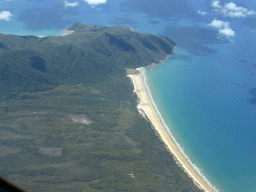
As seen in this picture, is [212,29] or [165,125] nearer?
[165,125]

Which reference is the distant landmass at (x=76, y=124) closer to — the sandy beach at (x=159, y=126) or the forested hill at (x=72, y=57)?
the forested hill at (x=72, y=57)

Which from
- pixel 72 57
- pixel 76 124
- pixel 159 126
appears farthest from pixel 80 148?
pixel 72 57

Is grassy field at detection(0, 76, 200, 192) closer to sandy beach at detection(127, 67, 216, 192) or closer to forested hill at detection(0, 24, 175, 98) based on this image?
sandy beach at detection(127, 67, 216, 192)

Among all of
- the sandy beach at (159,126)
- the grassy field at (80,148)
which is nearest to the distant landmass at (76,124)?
the grassy field at (80,148)

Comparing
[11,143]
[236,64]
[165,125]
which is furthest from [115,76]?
[236,64]

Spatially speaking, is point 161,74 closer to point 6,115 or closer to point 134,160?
point 134,160

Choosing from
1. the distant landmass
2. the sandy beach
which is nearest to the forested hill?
the distant landmass
